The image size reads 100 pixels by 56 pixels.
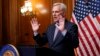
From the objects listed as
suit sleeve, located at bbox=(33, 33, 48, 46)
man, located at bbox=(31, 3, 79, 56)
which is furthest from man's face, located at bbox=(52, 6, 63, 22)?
suit sleeve, located at bbox=(33, 33, 48, 46)

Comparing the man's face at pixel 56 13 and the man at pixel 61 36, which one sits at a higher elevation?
the man's face at pixel 56 13

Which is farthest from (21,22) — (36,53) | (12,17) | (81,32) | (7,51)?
(36,53)

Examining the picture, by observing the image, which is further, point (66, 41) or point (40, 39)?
point (40, 39)

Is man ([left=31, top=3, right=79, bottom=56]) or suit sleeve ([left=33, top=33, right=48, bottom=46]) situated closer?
man ([left=31, top=3, right=79, bottom=56])

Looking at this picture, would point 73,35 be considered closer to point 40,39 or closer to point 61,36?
point 61,36

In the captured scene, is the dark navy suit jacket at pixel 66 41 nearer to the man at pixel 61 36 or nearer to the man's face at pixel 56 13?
the man at pixel 61 36

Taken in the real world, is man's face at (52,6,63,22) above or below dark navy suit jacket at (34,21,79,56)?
above

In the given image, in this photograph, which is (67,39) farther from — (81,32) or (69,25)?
(81,32)

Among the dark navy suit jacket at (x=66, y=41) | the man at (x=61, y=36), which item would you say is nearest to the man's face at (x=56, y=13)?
the man at (x=61, y=36)

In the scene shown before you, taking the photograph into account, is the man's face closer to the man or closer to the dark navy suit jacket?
the man

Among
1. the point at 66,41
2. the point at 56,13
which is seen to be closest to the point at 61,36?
the point at 66,41

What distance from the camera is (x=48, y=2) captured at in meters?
5.30

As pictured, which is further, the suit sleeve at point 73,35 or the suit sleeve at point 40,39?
the suit sleeve at point 40,39

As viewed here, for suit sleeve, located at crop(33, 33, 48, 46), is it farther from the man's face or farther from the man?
the man's face
